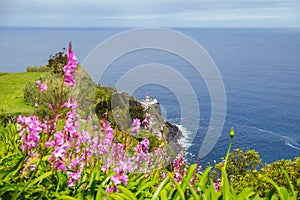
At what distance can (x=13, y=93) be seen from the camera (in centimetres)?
1419

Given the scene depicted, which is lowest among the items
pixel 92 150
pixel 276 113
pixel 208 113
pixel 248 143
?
pixel 92 150

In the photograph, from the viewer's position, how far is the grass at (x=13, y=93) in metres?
11.5

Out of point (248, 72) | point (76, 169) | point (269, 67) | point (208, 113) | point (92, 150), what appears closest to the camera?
point (76, 169)

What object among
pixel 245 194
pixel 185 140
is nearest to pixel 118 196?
pixel 245 194

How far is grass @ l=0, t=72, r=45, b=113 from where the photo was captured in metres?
11.5

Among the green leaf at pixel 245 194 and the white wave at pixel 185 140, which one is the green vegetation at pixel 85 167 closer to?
the green leaf at pixel 245 194

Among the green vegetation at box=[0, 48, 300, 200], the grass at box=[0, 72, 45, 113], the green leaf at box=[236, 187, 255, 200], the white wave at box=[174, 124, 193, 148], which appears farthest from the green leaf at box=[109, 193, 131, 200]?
the grass at box=[0, 72, 45, 113]

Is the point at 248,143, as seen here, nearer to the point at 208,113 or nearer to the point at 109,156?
the point at 208,113

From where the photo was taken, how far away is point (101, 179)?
291cm

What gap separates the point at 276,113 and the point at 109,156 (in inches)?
2732

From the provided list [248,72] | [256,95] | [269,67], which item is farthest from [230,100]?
[269,67]

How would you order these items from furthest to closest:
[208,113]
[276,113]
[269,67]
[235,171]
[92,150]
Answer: [269,67], [276,113], [208,113], [235,171], [92,150]

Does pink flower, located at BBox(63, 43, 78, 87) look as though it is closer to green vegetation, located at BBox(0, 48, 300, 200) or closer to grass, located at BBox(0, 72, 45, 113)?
green vegetation, located at BBox(0, 48, 300, 200)

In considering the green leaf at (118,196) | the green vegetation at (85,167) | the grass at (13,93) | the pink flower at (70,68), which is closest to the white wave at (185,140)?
the green vegetation at (85,167)
